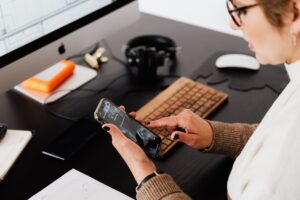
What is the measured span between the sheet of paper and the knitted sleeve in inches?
8.7

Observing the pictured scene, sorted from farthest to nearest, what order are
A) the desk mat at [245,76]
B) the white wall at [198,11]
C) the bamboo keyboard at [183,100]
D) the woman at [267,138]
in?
1. the white wall at [198,11]
2. the desk mat at [245,76]
3. the bamboo keyboard at [183,100]
4. the woman at [267,138]

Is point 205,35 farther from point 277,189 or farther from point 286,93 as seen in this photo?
point 277,189

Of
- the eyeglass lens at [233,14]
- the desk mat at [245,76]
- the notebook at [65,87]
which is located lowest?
the desk mat at [245,76]

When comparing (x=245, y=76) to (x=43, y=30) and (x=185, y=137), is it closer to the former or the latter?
(x=185, y=137)

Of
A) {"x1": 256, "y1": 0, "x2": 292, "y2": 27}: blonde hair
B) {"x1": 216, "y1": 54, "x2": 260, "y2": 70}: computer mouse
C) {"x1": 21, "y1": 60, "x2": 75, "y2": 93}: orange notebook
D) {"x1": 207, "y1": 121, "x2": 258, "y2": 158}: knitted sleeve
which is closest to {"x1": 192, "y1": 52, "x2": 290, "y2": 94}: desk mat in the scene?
{"x1": 216, "y1": 54, "x2": 260, "y2": 70}: computer mouse

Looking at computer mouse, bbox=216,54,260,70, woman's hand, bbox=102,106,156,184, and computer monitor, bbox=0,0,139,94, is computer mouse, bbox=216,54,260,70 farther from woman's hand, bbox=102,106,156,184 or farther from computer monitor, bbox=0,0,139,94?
woman's hand, bbox=102,106,156,184

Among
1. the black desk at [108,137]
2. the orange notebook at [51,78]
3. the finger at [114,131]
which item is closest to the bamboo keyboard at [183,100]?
the black desk at [108,137]

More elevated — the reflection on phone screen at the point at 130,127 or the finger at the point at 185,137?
the reflection on phone screen at the point at 130,127

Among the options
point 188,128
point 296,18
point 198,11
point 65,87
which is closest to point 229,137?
point 188,128

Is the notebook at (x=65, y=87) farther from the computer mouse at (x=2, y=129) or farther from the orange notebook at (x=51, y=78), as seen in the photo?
the computer mouse at (x=2, y=129)

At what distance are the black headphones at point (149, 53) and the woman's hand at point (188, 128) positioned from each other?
259 millimetres

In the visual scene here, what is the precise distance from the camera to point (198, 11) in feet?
5.25

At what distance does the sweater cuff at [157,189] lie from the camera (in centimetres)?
71

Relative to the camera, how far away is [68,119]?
96cm
